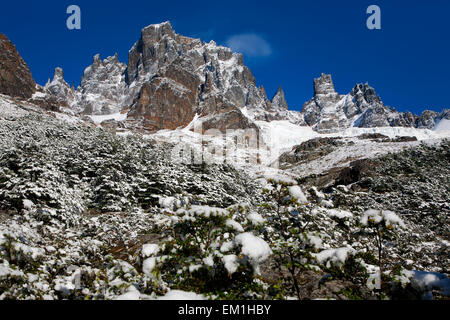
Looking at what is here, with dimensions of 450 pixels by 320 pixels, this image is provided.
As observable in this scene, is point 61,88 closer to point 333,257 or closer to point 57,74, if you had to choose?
point 57,74

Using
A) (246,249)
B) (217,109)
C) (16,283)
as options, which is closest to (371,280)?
(246,249)

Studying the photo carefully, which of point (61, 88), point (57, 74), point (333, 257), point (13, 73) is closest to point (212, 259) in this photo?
point (333, 257)

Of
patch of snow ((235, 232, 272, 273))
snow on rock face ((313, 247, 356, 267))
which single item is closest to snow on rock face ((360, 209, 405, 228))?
snow on rock face ((313, 247, 356, 267))

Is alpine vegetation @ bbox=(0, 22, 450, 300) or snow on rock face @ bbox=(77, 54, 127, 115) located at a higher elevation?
snow on rock face @ bbox=(77, 54, 127, 115)

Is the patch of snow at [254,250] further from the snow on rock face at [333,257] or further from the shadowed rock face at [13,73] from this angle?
the shadowed rock face at [13,73]

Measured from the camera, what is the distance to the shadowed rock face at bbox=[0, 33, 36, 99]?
78.2 m

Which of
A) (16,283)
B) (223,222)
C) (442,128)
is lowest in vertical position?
(16,283)

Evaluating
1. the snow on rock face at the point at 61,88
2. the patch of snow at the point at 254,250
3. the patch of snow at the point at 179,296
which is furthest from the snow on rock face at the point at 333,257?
the snow on rock face at the point at 61,88

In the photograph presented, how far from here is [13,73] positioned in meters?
82.5

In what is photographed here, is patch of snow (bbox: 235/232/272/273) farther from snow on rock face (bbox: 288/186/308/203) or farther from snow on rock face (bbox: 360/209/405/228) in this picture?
snow on rock face (bbox: 360/209/405/228)

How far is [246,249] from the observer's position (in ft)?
11.2

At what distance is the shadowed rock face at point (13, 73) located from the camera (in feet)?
257
